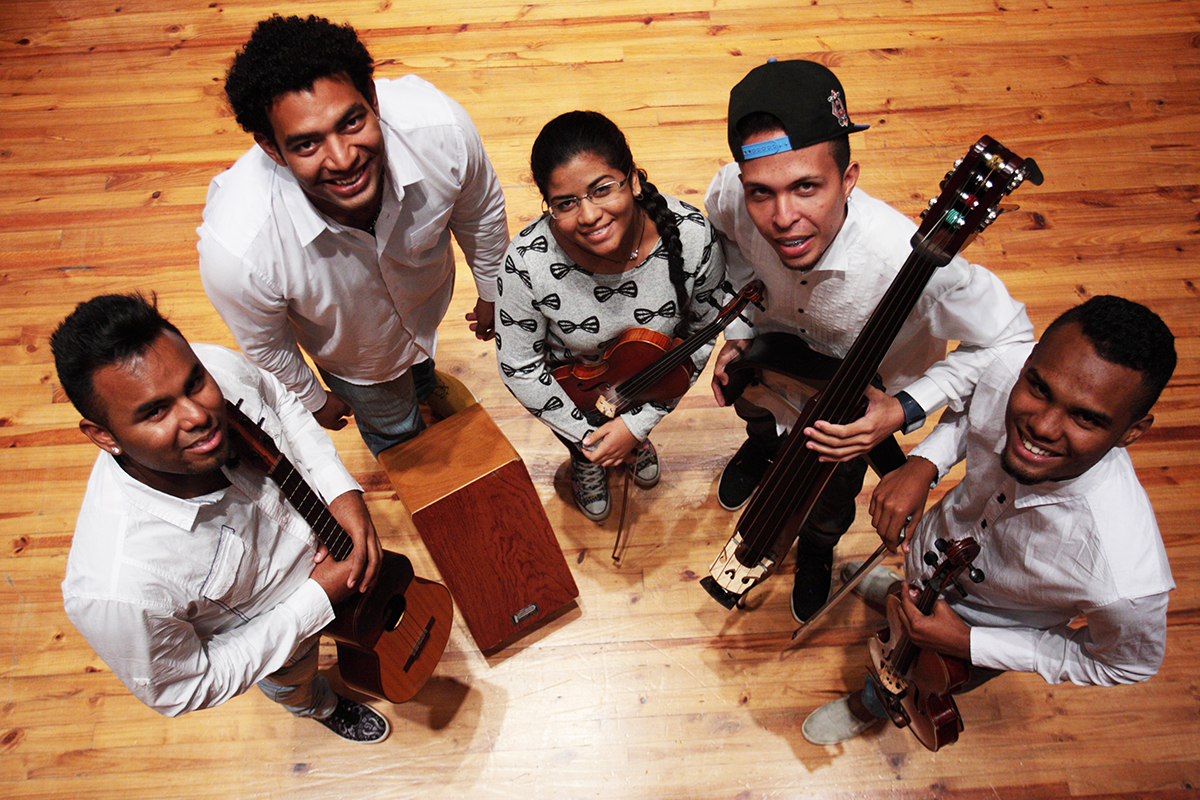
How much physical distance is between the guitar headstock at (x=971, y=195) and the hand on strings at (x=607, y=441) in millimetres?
846

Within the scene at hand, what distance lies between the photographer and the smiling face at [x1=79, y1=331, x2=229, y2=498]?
3.97ft

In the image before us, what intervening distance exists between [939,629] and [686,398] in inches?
52.1

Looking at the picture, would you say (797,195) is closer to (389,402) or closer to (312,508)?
(312,508)

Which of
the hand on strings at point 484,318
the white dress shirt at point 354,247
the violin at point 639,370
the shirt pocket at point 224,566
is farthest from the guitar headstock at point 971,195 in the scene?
the shirt pocket at point 224,566

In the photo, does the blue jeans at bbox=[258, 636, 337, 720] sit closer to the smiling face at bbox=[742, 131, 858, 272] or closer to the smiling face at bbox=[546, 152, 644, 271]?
the smiling face at bbox=[546, 152, 644, 271]

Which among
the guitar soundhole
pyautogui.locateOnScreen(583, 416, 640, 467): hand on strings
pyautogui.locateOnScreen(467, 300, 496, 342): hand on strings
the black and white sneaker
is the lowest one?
the black and white sneaker

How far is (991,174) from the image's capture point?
4.21 ft

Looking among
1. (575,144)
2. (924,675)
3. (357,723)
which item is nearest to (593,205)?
(575,144)

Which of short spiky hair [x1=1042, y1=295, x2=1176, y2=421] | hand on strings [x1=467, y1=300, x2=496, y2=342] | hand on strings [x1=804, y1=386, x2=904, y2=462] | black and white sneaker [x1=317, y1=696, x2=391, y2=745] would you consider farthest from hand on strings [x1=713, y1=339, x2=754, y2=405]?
black and white sneaker [x1=317, y1=696, x2=391, y2=745]

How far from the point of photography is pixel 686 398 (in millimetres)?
2695

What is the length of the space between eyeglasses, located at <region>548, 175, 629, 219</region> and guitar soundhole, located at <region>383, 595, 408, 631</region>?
107 cm

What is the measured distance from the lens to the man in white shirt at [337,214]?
4.74ft

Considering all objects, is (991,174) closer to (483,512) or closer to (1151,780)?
(483,512)

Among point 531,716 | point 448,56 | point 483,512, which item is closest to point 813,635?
point 531,716
